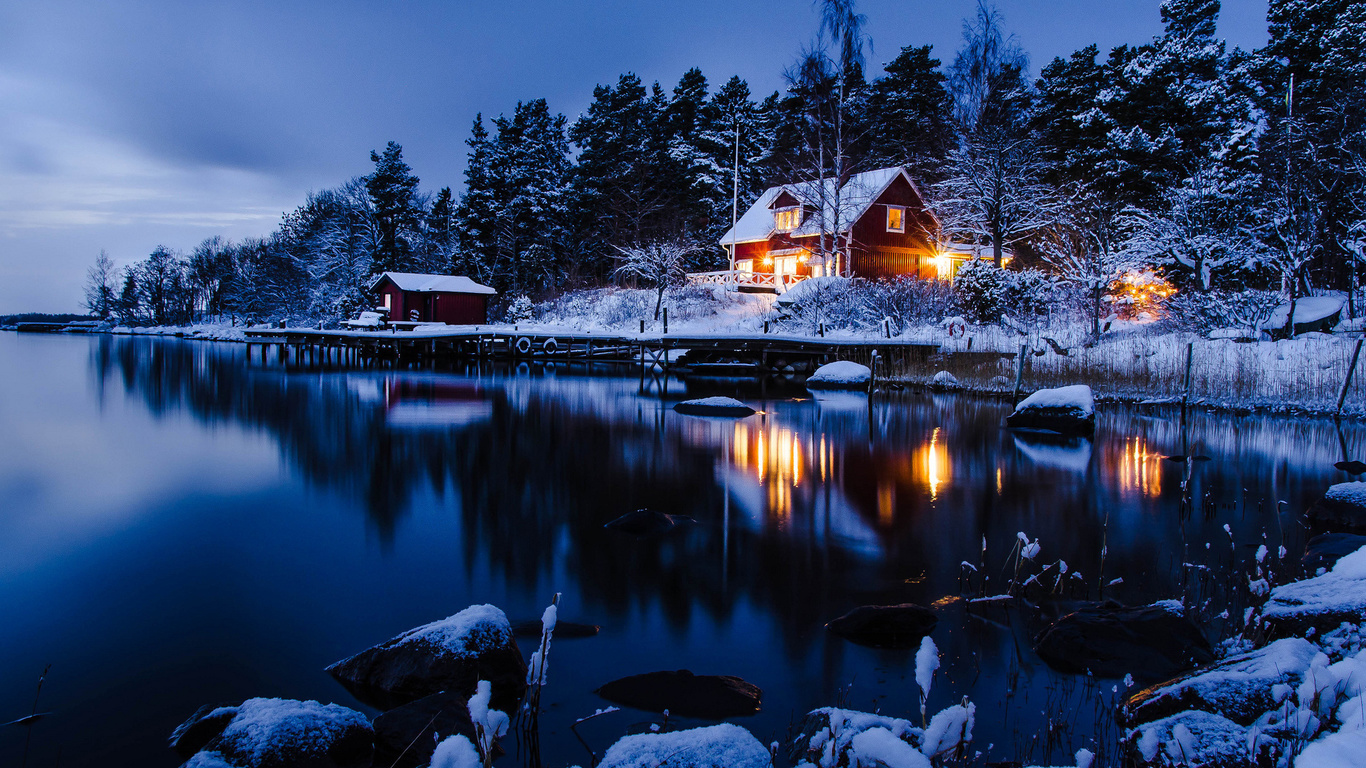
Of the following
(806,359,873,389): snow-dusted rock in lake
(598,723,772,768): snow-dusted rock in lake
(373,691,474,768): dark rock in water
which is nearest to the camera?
(598,723,772,768): snow-dusted rock in lake

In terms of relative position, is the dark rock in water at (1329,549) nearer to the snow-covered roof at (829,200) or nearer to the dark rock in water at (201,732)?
the dark rock in water at (201,732)

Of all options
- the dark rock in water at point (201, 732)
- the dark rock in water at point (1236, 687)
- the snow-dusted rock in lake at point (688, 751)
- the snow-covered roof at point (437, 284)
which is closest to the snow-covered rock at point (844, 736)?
the snow-dusted rock in lake at point (688, 751)

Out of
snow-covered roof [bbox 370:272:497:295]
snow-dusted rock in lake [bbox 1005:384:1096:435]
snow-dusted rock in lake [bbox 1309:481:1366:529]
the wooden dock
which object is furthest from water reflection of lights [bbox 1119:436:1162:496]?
snow-covered roof [bbox 370:272:497:295]

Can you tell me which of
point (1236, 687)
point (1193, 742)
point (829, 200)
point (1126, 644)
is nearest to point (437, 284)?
point (829, 200)

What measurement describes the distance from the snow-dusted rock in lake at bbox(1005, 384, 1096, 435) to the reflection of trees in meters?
0.66

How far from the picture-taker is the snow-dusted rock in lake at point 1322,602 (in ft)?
15.9

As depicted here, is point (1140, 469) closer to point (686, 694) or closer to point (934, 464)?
point (934, 464)

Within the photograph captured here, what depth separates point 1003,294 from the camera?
3275 centimetres

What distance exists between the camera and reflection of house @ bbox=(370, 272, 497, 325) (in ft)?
165

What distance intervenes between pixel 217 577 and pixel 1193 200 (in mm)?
35427

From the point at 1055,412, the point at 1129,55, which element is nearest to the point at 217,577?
the point at 1055,412

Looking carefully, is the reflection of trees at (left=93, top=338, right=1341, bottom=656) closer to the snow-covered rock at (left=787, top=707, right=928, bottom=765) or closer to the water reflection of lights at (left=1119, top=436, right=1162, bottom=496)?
the water reflection of lights at (left=1119, top=436, right=1162, bottom=496)

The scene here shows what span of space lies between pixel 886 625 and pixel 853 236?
38.4 meters

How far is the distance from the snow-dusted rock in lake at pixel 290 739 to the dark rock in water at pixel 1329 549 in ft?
26.6
